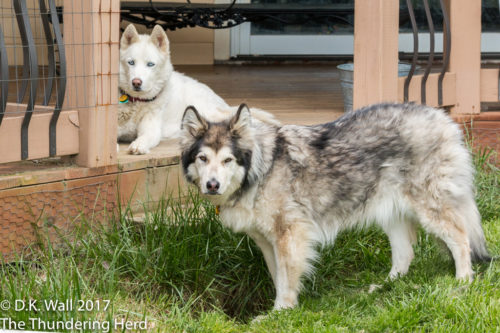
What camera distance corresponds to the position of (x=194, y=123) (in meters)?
3.56

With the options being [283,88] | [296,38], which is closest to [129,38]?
[283,88]

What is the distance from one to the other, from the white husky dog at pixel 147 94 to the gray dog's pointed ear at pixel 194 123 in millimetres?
1115

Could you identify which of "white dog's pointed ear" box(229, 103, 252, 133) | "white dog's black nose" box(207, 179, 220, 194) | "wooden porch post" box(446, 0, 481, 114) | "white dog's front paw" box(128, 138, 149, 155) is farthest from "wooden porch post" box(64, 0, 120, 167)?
"wooden porch post" box(446, 0, 481, 114)

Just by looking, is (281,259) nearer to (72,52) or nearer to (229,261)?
(229,261)

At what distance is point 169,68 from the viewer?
5.01 m

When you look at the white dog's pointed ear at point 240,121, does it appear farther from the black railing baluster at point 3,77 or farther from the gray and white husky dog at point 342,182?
the black railing baluster at point 3,77

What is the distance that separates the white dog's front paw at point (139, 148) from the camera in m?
4.61

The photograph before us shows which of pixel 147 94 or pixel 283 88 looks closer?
pixel 147 94

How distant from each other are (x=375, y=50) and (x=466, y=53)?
916 mm

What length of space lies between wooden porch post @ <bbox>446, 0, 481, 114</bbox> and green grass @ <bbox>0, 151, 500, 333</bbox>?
3.31 feet

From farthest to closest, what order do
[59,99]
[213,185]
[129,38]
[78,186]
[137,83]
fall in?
1. [129,38]
2. [137,83]
3. [78,186]
4. [59,99]
5. [213,185]

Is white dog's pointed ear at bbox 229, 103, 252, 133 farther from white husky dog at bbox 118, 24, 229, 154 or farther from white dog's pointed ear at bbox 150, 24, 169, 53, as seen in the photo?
white dog's pointed ear at bbox 150, 24, 169, 53

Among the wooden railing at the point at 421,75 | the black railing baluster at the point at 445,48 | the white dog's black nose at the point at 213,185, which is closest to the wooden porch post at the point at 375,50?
the wooden railing at the point at 421,75

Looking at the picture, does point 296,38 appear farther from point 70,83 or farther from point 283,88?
point 70,83
